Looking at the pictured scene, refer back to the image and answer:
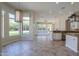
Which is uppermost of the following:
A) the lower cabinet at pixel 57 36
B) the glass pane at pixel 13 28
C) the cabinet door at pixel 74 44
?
the glass pane at pixel 13 28

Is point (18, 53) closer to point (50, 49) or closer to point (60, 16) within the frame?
point (50, 49)

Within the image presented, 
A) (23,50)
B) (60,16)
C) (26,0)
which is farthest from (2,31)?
(60,16)

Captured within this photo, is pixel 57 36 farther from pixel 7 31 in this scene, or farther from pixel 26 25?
pixel 7 31

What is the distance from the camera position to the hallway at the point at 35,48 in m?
4.58

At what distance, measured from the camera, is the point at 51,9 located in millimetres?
5082

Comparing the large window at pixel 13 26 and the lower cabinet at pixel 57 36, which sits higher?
the large window at pixel 13 26

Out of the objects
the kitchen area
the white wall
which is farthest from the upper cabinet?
the white wall

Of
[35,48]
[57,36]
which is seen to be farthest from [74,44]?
[35,48]

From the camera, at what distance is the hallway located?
15.0ft

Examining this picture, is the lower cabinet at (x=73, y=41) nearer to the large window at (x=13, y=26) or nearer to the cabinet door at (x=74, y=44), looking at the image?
the cabinet door at (x=74, y=44)

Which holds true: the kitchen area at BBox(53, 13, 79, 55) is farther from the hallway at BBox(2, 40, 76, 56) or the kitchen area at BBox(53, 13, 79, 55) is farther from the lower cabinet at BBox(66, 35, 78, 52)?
the hallway at BBox(2, 40, 76, 56)

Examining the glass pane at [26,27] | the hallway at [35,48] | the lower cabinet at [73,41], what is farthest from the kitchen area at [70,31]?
the glass pane at [26,27]

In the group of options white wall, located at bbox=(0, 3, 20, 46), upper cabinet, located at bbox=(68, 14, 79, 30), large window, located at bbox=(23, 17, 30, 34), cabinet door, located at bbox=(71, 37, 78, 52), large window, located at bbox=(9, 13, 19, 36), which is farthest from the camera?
cabinet door, located at bbox=(71, 37, 78, 52)

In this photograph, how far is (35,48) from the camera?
4.97 metres
